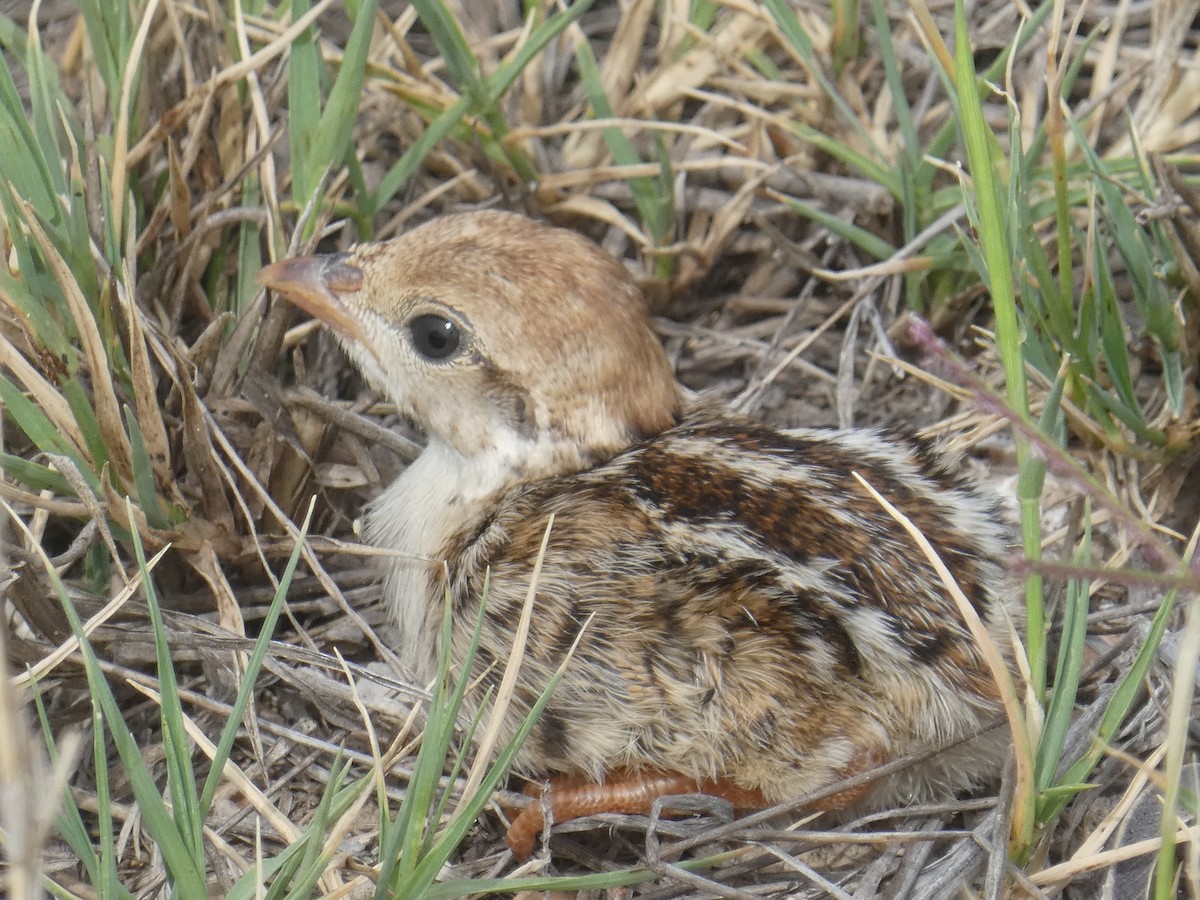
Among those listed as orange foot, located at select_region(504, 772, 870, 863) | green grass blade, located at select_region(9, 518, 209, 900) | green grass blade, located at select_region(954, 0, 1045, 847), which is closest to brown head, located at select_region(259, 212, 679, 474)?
orange foot, located at select_region(504, 772, 870, 863)

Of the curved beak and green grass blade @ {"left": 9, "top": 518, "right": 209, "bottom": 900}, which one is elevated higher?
the curved beak

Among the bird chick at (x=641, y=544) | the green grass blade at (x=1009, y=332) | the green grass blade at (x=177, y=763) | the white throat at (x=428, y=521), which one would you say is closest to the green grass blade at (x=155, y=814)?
the green grass blade at (x=177, y=763)

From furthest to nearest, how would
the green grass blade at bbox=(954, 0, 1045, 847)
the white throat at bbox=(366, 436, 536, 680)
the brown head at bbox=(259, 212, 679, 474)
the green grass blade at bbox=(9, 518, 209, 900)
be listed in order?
the white throat at bbox=(366, 436, 536, 680)
the brown head at bbox=(259, 212, 679, 474)
the green grass blade at bbox=(954, 0, 1045, 847)
the green grass blade at bbox=(9, 518, 209, 900)

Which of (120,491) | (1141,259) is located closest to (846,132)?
(1141,259)

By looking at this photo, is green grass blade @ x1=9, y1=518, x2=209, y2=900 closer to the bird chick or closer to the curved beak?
the bird chick

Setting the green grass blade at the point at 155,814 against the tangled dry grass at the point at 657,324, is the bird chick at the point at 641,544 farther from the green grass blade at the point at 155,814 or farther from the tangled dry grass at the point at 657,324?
the green grass blade at the point at 155,814
